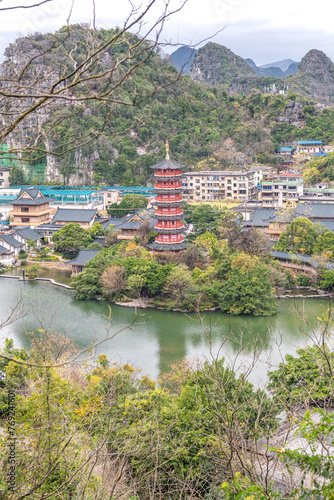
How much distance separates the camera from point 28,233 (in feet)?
73.7

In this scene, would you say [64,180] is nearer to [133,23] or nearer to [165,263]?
[165,263]

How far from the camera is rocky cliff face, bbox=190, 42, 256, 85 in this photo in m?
65.9

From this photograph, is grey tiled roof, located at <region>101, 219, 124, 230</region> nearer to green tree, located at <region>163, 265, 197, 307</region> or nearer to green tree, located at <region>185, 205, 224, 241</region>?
green tree, located at <region>185, 205, 224, 241</region>

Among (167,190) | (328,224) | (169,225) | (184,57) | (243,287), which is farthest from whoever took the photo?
(184,57)

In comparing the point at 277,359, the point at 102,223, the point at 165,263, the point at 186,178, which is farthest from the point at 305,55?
A: the point at 277,359

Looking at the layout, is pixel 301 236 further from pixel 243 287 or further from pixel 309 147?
pixel 309 147

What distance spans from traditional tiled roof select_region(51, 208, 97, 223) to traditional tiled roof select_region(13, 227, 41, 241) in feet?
5.05

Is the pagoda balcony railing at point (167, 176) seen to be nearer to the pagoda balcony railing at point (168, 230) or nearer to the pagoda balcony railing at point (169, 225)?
the pagoda balcony railing at point (169, 225)

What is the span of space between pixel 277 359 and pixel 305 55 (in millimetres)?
62909

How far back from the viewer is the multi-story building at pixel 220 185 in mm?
29062

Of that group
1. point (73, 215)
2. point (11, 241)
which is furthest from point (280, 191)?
point (11, 241)

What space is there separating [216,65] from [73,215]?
5083 centimetres

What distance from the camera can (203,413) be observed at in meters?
6.82

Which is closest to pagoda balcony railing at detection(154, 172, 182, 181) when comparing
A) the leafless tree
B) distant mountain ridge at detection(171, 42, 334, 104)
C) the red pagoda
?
the red pagoda
